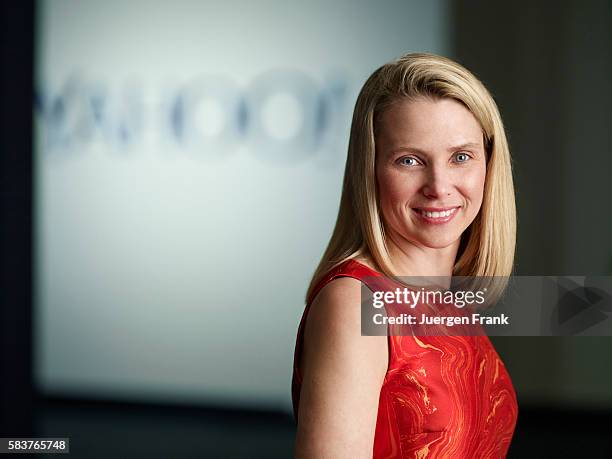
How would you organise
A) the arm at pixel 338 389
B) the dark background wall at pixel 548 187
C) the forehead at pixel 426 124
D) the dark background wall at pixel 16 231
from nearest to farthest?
the arm at pixel 338 389
the forehead at pixel 426 124
the dark background wall at pixel 16 231
the dark background wall at pixel 548 187

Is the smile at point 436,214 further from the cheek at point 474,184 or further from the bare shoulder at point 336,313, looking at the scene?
the bare shoulder at point 336,313

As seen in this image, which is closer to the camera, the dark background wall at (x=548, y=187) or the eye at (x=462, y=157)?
the eye at (x=462, y=157)

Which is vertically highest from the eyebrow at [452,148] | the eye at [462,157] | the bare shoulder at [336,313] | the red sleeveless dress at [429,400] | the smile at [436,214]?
the eyebrow at [452,148]

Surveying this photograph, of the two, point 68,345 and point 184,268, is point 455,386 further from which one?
point 68,345

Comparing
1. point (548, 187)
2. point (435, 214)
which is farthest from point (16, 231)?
point (435, 214)

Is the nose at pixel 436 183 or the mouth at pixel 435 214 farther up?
the nose at pixel 436 183

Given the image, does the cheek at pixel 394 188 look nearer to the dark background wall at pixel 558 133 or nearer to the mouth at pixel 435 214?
the mouth at pixel 435 214

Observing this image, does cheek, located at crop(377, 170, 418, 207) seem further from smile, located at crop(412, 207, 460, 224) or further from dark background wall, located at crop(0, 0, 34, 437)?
dark background wall, located at crop(0, 0, 34, 437)

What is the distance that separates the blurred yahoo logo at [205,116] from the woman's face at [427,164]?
389cm

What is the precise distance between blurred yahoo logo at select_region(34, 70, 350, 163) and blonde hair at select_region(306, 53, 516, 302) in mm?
3828

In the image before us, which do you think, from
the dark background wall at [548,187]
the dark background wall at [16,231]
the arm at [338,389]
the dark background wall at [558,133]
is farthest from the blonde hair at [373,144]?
the dark background wall at [558,133]

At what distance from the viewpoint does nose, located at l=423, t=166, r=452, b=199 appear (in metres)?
1.09

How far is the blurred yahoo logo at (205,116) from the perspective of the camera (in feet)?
16.4

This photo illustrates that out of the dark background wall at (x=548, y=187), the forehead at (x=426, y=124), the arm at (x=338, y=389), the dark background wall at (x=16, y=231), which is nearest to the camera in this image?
the arm at (x=338, y=389)
